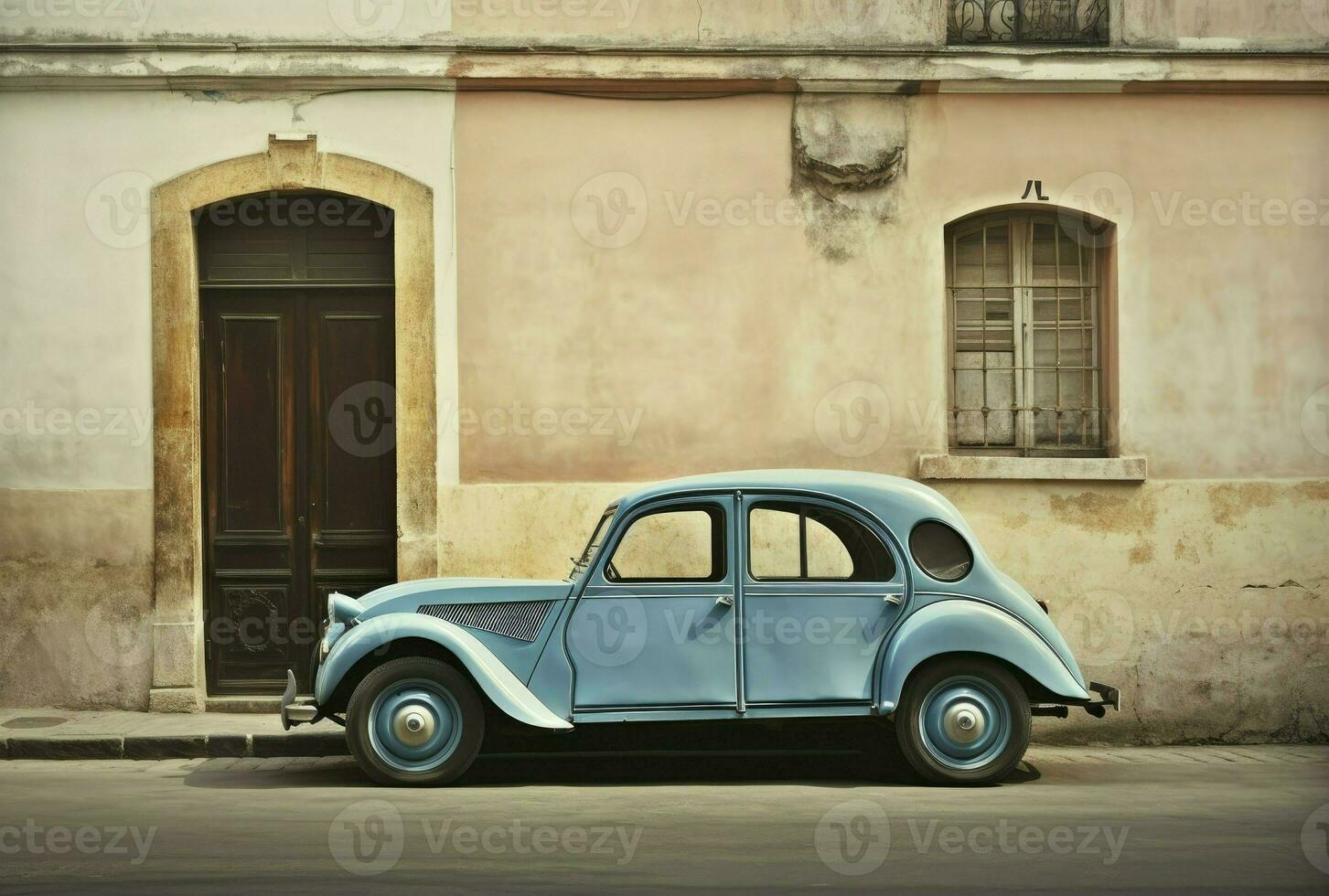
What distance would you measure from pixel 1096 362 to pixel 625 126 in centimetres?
371

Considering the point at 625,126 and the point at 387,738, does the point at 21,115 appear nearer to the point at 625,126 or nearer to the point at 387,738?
the point at 625,126

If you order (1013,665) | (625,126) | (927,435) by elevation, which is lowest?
(1013,665)

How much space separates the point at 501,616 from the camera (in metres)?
7.54

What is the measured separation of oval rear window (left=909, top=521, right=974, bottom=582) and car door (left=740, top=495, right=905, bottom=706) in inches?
5.8

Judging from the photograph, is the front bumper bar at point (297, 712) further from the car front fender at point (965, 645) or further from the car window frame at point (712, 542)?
the car front fender at point (965, 645)

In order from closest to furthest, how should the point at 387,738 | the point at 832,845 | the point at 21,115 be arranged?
the point at 832,845
the point at 387,738
the point at 21,115

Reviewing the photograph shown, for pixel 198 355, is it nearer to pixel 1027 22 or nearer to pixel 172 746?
pixel 172 746

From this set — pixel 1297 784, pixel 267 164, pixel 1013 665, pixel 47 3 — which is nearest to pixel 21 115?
pixel 47 3

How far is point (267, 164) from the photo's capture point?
392 inches

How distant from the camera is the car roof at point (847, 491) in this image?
773 cm

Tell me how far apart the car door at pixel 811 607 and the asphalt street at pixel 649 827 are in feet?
1.77

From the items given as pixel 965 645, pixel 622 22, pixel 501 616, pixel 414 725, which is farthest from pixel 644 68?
pixel 414 725

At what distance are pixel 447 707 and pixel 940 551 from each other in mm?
2690

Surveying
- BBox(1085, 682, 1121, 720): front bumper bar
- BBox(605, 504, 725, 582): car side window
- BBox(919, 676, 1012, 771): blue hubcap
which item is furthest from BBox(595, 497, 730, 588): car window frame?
BBox(1085, 682, 1121, 720): front bumper bar
